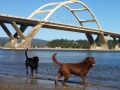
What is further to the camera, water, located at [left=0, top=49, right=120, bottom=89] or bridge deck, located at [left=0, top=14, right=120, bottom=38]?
bridge deck, located at [left=0, top=14, right=120, bottom=38]

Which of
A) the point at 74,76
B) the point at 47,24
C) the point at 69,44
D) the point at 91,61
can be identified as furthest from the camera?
the point at 69,44

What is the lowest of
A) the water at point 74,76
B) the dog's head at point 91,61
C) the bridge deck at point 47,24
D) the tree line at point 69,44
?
the tree line at point 69,44

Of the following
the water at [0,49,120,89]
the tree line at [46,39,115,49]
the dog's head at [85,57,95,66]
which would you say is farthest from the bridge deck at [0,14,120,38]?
the dog's head at [85,57,95,66]

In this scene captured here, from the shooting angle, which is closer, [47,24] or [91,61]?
[91,61]

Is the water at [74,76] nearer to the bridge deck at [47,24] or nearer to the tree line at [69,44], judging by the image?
the bridge deck at [47,24]

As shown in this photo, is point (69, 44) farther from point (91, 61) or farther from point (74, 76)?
point (91, 61)

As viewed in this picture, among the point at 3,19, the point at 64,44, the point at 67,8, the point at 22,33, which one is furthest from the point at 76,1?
the point at 64,44

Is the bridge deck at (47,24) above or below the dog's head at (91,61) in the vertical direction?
below

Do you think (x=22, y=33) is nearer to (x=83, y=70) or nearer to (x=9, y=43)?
(x=9, y=43)

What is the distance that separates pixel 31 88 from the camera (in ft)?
32.1

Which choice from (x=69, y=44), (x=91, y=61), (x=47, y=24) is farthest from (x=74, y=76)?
(x=69, y=44)

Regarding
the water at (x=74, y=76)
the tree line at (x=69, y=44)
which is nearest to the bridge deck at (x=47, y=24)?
the water at (x=74, y=76)

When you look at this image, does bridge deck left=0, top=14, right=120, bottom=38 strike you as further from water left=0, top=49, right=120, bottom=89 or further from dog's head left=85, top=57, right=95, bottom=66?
dog's head left=85, top=57, right=95, bottom=66

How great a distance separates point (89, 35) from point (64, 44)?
55486mm
